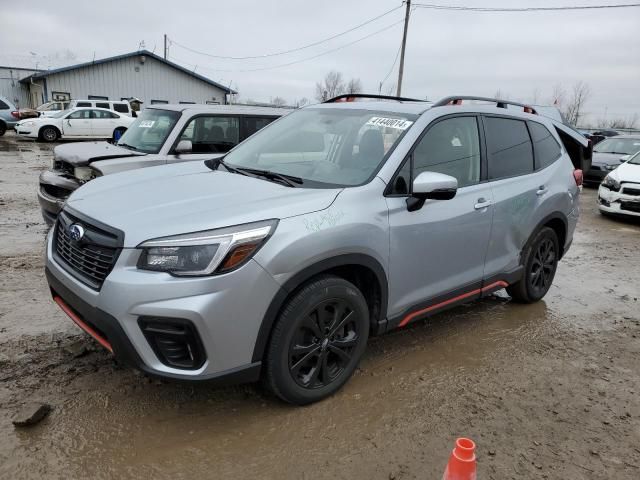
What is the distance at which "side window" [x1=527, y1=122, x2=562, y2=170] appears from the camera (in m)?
4.47

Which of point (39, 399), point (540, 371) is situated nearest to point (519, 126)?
point (540, 371)

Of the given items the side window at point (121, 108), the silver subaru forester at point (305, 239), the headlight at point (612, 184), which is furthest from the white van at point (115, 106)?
the silver subaru forester at point (305, 239)

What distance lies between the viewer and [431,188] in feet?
9.91

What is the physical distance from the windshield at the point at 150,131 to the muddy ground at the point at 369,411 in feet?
8.30

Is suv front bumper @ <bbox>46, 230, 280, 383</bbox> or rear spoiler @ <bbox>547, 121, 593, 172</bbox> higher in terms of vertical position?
rear spoiler @ <bbox>547, 121, 593, 172</bbox>

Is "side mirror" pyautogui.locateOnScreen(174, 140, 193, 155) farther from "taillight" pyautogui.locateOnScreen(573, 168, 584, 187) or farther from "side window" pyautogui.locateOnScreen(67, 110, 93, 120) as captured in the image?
"side window" pyautogui.locateOnScreen(67, 110, 93, 120)

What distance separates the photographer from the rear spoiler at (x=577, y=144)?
5.30m

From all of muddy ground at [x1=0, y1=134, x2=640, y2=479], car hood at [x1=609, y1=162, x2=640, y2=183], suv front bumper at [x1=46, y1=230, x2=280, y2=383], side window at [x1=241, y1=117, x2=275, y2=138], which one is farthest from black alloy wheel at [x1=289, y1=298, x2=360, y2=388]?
car hood at [x1=609, y1=162, x2=640, y2=183]

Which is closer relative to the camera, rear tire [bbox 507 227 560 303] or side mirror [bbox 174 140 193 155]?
rear tire [bbox 507 227 560 303]

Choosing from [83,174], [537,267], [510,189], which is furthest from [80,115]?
[510,189]

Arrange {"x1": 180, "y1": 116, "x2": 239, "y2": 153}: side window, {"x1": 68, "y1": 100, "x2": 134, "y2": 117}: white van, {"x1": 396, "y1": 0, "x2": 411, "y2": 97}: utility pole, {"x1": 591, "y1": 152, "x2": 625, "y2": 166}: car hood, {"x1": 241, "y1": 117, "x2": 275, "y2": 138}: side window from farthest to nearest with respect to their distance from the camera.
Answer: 1. {"x1": 396, "y1": 0, "x2": 411, "y2": 97}: utility pole
2. {"x1": 68, "y1": 100, "x2": 134, "y2": 117}: white van
3. {"x1": 591, "y1": 152, "x2": 625, "y2": 166}: car hood
4. {"x1": 241, "y1": 117, "x2": 275, "y2": 138}: side window
5. {"x1": 180, "y1": 116, "x2": 239, "y2": 153}: side window

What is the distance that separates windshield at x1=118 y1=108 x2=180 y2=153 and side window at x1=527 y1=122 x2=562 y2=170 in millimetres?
4163

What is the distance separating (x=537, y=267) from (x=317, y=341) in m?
2.77

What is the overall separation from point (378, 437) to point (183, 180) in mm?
2013
